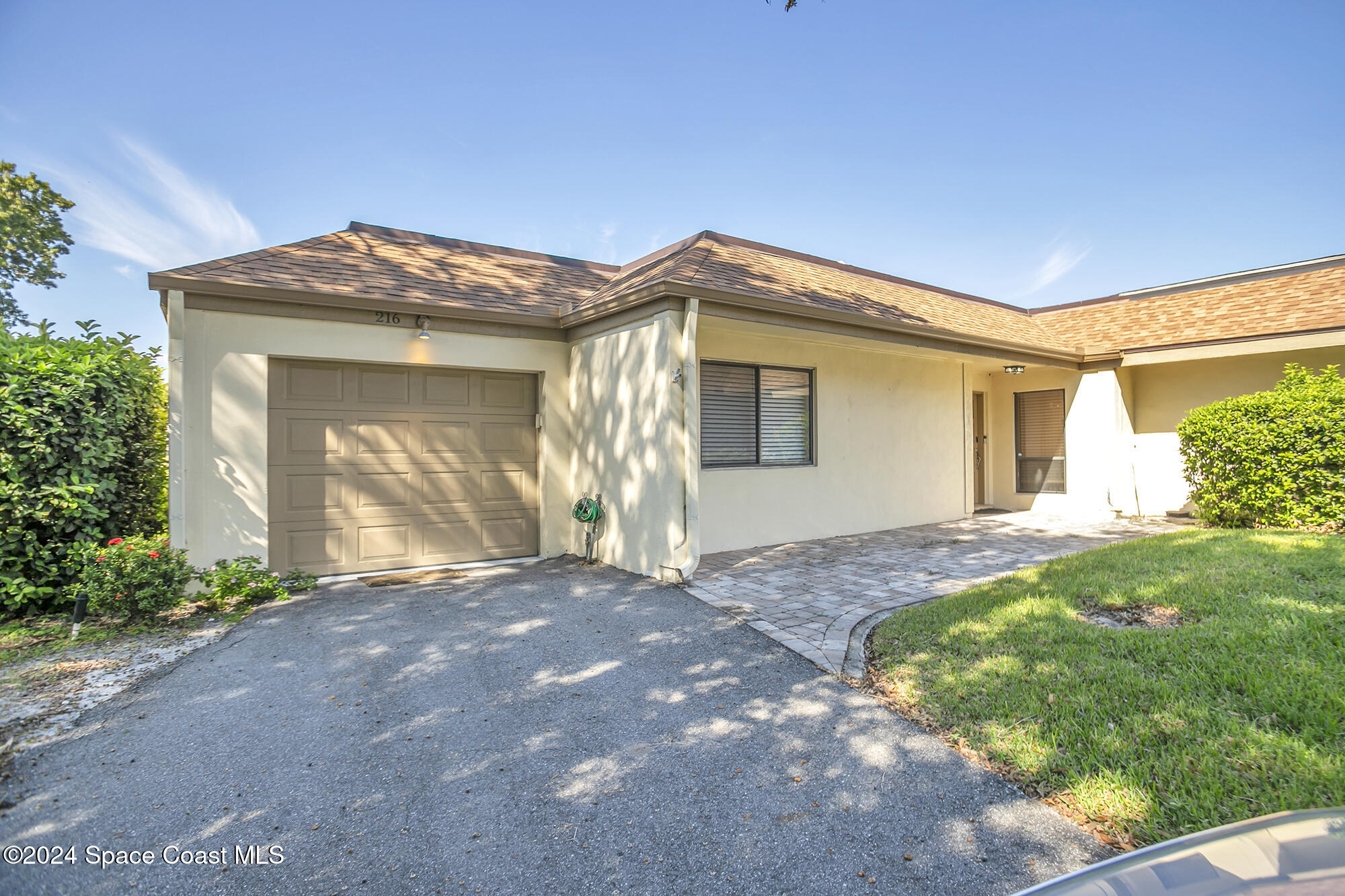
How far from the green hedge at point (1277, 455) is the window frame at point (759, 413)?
5.74m

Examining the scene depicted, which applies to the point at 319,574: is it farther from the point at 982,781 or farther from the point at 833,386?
the point at 833,386

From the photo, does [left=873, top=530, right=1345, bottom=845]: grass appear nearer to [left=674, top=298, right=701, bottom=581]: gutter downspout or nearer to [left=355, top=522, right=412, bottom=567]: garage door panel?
[left=674, top=298, right=701, bottom=581]: gutter downspout

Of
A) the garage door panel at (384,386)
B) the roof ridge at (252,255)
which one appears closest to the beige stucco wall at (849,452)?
the garage door panel at (384,386)

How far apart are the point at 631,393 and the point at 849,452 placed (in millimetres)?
4089

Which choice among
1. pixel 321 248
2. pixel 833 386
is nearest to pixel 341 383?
pixel 321 248

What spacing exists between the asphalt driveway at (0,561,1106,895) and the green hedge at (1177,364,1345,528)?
8.20 metres

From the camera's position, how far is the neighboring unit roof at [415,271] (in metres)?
6.55

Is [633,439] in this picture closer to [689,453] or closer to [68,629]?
[689,453]

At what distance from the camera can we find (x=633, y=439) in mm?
6965

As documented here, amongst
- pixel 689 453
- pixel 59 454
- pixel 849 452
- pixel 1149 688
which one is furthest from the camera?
pixel 849 452

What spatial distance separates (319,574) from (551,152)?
895cm

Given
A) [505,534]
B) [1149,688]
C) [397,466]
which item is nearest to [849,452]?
[505,534]

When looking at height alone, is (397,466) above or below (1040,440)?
below

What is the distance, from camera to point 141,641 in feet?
15.8
